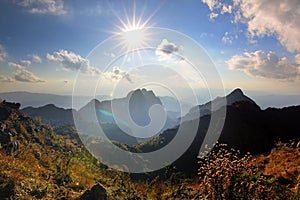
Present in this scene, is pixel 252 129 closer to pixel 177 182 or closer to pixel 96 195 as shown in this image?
pixel 177 182

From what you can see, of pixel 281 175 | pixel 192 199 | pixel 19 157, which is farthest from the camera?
pixel 19 157

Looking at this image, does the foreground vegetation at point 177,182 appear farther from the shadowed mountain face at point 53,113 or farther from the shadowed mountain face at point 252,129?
the shadowed mountain face at point 53,113

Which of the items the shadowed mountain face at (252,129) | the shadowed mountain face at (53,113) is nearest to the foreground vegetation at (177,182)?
the shadowed mountain face at (252,129)

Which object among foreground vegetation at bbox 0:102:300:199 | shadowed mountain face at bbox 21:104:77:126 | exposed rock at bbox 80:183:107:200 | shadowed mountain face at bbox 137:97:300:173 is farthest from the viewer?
shadowed mountain face at bbox 21:104:77:126

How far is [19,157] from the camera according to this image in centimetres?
1291

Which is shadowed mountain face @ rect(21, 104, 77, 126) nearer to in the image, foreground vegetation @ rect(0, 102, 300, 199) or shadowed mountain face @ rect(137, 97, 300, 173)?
shadowed mountain face @ rect(137, 97, 300, 173)

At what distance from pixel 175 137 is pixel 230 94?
8344 centimetres

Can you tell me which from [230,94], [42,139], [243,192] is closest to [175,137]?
[42,139]

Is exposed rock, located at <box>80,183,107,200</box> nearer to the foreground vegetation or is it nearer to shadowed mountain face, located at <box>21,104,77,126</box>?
the foreground vegetation

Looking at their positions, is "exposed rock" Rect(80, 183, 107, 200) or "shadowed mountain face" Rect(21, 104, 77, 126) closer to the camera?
"exposed rock" Rect(80, 183, 107, 200)

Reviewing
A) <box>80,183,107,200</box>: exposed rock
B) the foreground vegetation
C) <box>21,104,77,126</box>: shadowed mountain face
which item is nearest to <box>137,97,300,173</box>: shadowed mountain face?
the foreground vegetation

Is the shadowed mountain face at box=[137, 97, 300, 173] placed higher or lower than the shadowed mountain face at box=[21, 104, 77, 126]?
higher

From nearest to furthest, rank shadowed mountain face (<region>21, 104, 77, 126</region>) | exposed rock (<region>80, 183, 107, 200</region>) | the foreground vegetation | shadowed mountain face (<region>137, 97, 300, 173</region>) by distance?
the foreground vegetation < exposed rock (<region>80, 183, 107, 200</region>) < shadowed mountain face (<region>137, 97, 300, 173</region>) < shadowed mountain face (<region>21, 104, 77, 126</region>)

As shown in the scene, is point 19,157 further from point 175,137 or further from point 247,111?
point 175,137
